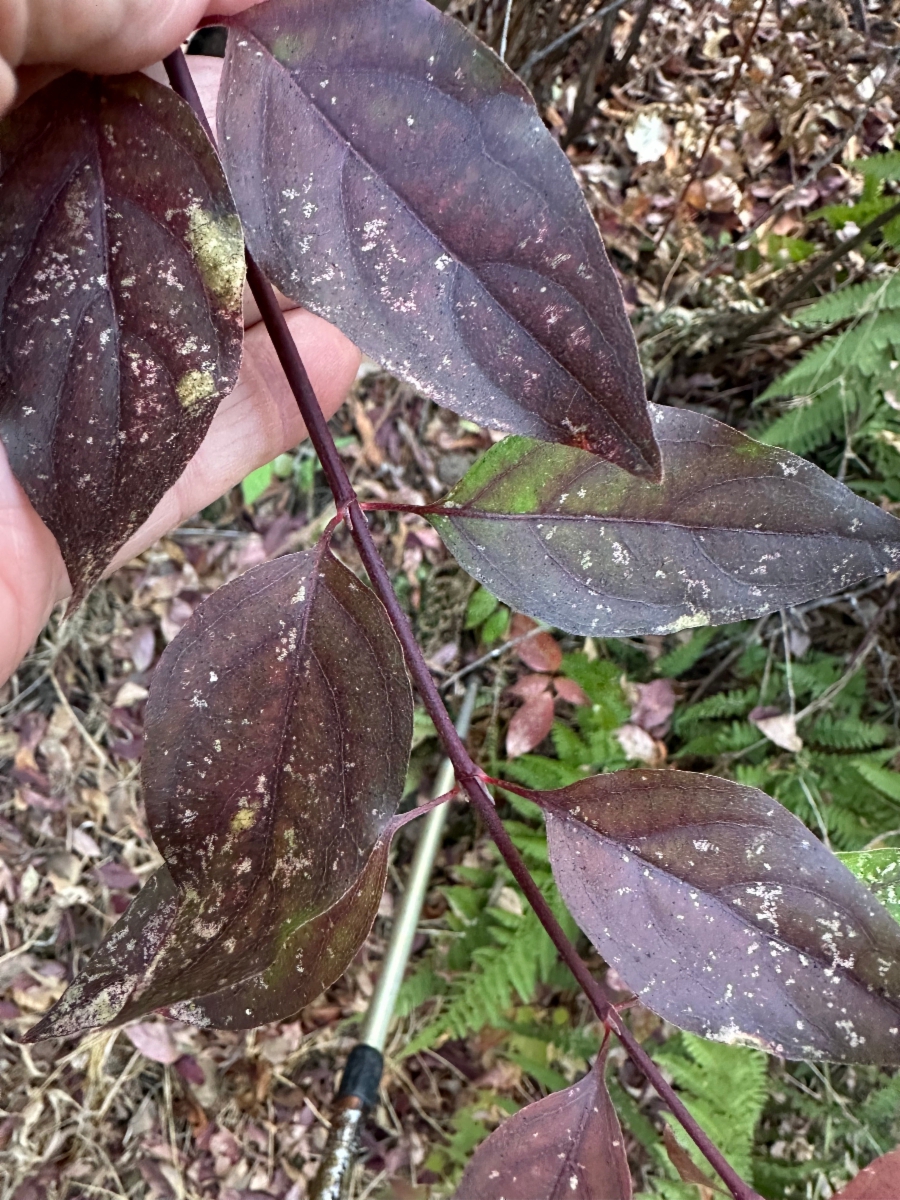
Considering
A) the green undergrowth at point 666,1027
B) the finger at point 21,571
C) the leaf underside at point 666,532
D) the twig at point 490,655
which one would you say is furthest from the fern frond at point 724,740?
the finger at point 21,571

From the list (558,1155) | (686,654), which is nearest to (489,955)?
(686,654)

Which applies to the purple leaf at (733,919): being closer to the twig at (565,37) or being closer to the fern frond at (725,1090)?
the fern frond at (725,1090)

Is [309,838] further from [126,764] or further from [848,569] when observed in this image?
[126,764]

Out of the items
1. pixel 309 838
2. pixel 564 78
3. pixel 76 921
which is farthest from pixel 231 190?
pixel 564 78

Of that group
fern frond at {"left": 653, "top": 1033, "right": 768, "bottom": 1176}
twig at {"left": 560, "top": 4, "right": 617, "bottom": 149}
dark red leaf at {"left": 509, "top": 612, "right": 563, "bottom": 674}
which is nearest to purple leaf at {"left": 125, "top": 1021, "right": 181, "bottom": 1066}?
fern frond at {"left": 653, "top": 1033, "right": 768, "bottom": 1176}

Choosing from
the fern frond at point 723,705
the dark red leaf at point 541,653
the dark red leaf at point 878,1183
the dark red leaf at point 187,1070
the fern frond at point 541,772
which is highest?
the dark red leaf at point 878,1183

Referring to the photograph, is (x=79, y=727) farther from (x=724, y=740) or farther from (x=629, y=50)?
(x=629, y=50)
